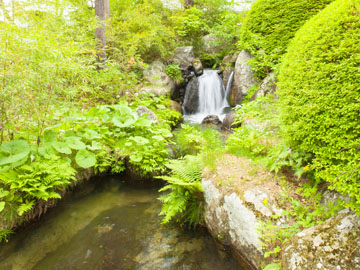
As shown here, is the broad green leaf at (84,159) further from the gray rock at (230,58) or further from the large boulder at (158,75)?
the gray rock at (230,58)

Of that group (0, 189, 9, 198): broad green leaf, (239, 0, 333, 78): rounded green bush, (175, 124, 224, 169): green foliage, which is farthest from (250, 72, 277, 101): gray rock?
(0, 189, 9, 198): broad green leaf

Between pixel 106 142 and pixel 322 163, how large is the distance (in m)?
4.54

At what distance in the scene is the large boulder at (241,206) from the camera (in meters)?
2.56

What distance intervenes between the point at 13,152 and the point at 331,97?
401 centimetres

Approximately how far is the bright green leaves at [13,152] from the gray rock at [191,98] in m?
8.26

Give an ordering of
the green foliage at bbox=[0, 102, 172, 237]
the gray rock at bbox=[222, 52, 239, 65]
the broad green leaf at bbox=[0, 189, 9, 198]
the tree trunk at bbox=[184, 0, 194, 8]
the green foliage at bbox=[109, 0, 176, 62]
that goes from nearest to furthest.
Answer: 1. the broad green leaf at bbox=[0, 189, 9, 198]
2. the green foliage at bbox=[0, 102, 172, 237]
3. the green foliage at bbox=[109, 0, 176, 62]
4. the gray rock at bbox=[222, 52, 239, 65]
5. the tree trunk at bbox=[184, 0, 194, 8]

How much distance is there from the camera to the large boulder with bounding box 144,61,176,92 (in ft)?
32.0

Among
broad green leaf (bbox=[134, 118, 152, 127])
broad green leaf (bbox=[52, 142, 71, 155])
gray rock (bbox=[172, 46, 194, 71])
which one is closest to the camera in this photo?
broad green leaf (bbox=[52, 142, 71, 155])

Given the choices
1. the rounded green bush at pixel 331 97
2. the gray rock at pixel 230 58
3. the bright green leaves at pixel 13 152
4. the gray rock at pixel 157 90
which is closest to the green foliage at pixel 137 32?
the gray rock at pixel 157 90

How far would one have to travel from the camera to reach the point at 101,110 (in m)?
5.56

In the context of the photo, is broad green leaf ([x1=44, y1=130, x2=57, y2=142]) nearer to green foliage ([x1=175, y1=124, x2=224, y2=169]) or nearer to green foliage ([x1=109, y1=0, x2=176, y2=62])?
green foliage ([x1=175, y1=124, x2=224, y2=169])

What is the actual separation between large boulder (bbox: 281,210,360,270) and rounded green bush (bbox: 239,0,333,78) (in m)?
5.15

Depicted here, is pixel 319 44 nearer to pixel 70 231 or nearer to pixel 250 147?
pixel 250 147

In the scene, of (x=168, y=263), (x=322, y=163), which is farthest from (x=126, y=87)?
(x=322, y=163)
